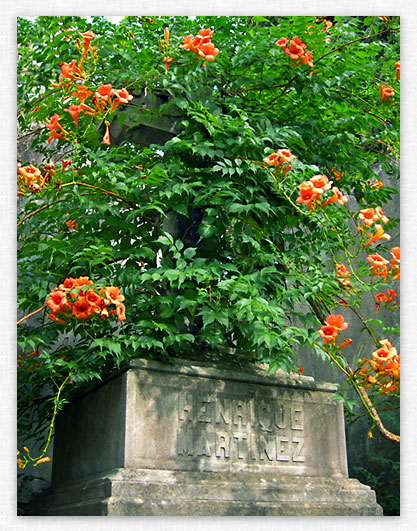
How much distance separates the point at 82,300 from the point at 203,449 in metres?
0.82

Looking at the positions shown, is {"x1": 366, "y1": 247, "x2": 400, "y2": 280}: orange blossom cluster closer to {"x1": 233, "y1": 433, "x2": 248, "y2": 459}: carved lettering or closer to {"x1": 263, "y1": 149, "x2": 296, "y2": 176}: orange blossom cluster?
{"x1": 263, "y1": 149, "x2": 296, "y2": 176}: orange blossom cluster

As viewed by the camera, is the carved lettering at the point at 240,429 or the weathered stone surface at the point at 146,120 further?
the weathered stone surface at the point at 146,120

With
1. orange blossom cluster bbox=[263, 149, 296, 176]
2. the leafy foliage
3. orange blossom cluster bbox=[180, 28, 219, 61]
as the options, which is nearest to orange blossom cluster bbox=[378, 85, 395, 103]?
the leafy foliage

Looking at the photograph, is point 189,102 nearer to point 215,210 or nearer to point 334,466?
point 215,210

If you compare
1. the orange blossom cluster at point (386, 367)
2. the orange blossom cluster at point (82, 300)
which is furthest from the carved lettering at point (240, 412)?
the orange blossom cluster at point (82, 300)

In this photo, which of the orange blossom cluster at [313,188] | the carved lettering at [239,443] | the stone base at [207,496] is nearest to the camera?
Answer: the stone base at [207,496]

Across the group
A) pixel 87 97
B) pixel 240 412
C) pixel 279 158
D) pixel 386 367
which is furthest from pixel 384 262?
pixel 87 97

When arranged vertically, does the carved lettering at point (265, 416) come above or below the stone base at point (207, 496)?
above

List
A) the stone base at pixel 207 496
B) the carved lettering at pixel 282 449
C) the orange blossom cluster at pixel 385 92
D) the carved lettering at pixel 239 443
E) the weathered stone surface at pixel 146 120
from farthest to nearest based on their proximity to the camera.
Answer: the orange blossom cluster at pixel 385 92 < the weathered stone surface at pixel 146 120 < the carved lettering at pixel 282 449 < the carved lettering at pixel 239 443 < the stone base at pixel 207 496

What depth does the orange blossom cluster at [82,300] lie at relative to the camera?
8.06 feet

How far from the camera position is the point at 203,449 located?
261cm

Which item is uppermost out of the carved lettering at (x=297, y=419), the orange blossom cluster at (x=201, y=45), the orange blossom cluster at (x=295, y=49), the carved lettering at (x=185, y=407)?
the orange blossom cluster at (x=295, y=49)

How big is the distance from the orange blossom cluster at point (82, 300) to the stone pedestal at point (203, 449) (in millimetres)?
274

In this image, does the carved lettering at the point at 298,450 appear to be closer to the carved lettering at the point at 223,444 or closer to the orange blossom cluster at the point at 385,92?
the carved lettering at the point at 223,444
